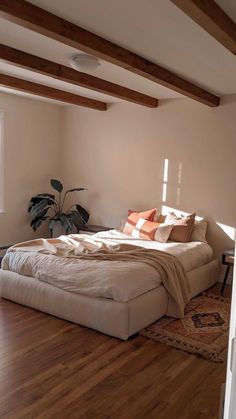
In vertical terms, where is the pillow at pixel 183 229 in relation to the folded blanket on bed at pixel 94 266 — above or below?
above

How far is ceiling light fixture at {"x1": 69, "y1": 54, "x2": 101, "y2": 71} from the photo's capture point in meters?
3.43

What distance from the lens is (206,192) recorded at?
17.0ft

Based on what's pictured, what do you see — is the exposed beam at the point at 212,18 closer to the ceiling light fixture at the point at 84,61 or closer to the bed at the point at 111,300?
the ceiling light fixture at the point at 84,61

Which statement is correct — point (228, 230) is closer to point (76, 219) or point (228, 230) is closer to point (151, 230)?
point (151, 230)

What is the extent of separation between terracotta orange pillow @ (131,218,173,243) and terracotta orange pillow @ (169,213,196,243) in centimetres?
7

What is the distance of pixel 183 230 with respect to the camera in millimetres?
4965

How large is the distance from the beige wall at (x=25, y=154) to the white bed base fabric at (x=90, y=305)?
184 cm

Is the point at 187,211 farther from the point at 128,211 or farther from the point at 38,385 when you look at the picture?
the point at 38,385

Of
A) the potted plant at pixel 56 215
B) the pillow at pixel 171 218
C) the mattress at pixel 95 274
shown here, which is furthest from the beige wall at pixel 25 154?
the pillow at pixel 171 218

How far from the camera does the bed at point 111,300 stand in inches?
132

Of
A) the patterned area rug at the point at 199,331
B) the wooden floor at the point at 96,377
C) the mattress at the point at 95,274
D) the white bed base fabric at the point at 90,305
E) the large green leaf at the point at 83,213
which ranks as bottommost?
the wooden floor at the point at 96,377

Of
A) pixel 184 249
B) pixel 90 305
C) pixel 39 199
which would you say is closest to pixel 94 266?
pixel 90 305

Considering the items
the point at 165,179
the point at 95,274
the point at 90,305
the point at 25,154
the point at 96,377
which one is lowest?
the point at 96,377

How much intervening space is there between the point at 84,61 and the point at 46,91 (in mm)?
1636
